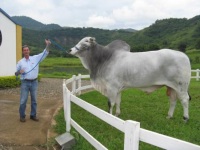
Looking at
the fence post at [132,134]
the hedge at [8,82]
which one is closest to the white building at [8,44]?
the hedge at [8,82]

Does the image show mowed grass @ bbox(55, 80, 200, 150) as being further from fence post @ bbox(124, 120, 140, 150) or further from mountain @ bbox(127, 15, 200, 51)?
mountain @ bbox(127, 15, 200, 51)

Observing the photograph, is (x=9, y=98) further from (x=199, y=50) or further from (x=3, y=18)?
(x=199, y=50)

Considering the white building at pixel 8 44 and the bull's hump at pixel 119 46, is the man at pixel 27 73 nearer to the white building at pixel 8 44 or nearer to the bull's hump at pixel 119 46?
the bull's hump at pixel 119 46

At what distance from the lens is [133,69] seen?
6699 mm

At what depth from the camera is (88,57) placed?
280 inches

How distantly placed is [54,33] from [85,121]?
136 metres

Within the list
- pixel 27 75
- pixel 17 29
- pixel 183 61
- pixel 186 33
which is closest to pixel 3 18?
pixel 17 29

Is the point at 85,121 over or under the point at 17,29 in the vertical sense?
under

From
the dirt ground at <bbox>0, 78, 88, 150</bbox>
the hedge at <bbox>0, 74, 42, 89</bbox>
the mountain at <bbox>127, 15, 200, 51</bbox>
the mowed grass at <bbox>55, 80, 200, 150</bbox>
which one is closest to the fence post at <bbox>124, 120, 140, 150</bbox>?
the mowed grass at <bbox>55, 80, 200, 150</bbox>

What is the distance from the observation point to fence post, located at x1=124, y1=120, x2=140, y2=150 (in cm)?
295

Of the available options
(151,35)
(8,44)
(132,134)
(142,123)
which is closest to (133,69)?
(142,123)

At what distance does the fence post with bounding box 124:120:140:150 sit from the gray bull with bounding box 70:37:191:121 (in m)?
3.72

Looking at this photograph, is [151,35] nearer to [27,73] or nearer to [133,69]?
[133,69]

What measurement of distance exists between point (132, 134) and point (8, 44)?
12.4 m
